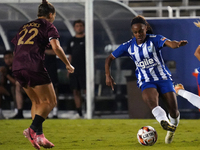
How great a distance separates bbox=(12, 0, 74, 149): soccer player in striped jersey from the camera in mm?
4215

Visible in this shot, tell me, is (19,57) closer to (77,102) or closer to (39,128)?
(39,128)

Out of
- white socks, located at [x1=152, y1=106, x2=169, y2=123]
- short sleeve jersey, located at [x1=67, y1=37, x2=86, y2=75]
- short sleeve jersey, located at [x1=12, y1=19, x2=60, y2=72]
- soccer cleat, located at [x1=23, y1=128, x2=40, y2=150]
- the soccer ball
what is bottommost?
the soccer ball

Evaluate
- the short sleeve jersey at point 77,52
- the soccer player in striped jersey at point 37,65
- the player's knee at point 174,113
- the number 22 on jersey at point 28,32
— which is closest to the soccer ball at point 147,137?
the player's knee at point 174,113

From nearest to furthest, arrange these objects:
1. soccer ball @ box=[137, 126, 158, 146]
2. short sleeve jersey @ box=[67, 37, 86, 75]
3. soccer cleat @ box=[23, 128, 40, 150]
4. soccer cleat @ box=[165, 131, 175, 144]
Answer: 1. soccer cleat @ box=[23, 128, 40, 150]
2. soccer ball @ box=[137, 126, 158, 146]
3. soccer cleat @ box=[165, 131, 175, 144]
4. short sleeve jersey @ box=[67, 37, 86, 75]

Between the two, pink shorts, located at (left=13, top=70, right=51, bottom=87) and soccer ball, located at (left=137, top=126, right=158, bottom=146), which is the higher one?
pink shorts, located at (left=13, top=70, right=51, bottom=87)

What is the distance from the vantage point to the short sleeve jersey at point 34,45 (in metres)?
4.23

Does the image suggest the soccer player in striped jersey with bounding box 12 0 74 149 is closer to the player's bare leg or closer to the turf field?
the player's bare leg

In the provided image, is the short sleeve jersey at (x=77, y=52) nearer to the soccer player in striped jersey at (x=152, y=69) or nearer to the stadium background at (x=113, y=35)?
the stadium background at (x=113, y=35)

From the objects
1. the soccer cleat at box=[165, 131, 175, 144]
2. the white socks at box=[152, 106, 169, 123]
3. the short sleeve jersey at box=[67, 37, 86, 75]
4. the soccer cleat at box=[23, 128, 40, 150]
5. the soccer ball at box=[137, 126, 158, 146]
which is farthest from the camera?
the short sleeve jersey at box=[67, 37, 86, 75]

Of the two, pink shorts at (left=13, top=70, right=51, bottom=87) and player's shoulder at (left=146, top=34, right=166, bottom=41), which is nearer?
pink shorts at (left=13, top=70, right=51, bottom=87)

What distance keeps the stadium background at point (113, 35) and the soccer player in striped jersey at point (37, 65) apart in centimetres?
456

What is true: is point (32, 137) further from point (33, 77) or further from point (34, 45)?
point (34, 45)

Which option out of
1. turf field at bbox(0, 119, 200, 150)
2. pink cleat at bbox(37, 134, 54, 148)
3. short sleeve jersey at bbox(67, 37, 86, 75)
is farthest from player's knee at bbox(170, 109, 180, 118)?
short sleeve jersey at bbox(67, 37, 86, 75)

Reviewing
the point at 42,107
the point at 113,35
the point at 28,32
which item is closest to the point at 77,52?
the point at 113,35
